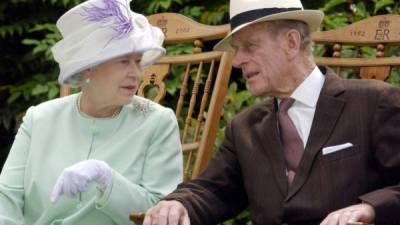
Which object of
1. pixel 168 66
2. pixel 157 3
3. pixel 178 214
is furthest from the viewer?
pixel 157 3

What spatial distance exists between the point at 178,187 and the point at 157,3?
181 centimetres

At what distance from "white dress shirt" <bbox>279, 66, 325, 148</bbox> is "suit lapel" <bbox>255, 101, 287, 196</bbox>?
7 centimetres

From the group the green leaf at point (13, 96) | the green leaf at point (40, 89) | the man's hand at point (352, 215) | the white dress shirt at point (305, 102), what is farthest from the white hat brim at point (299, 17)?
the green leaf at point (13, 96)

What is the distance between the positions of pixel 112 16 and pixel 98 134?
0.39 metres

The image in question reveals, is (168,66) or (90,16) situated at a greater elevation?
(90,16)

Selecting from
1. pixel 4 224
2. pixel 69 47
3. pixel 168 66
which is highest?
pixel 69 47

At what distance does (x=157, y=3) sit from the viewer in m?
4.88

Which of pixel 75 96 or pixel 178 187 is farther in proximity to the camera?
pixel 75 96

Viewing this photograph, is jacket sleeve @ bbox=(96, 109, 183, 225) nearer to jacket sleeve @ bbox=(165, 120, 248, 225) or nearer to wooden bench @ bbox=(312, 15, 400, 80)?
jacket sleeve @ bbox=(165, 120, 248, 225)

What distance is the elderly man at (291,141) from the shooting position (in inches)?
119

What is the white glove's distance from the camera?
304 cm

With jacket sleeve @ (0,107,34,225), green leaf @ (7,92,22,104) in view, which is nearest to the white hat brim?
jacket sleeve @ (0,107,34,225)

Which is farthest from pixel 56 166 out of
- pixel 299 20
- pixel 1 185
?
pixel 299 20

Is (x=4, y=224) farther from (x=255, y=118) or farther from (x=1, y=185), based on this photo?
(x=255, y=118)
